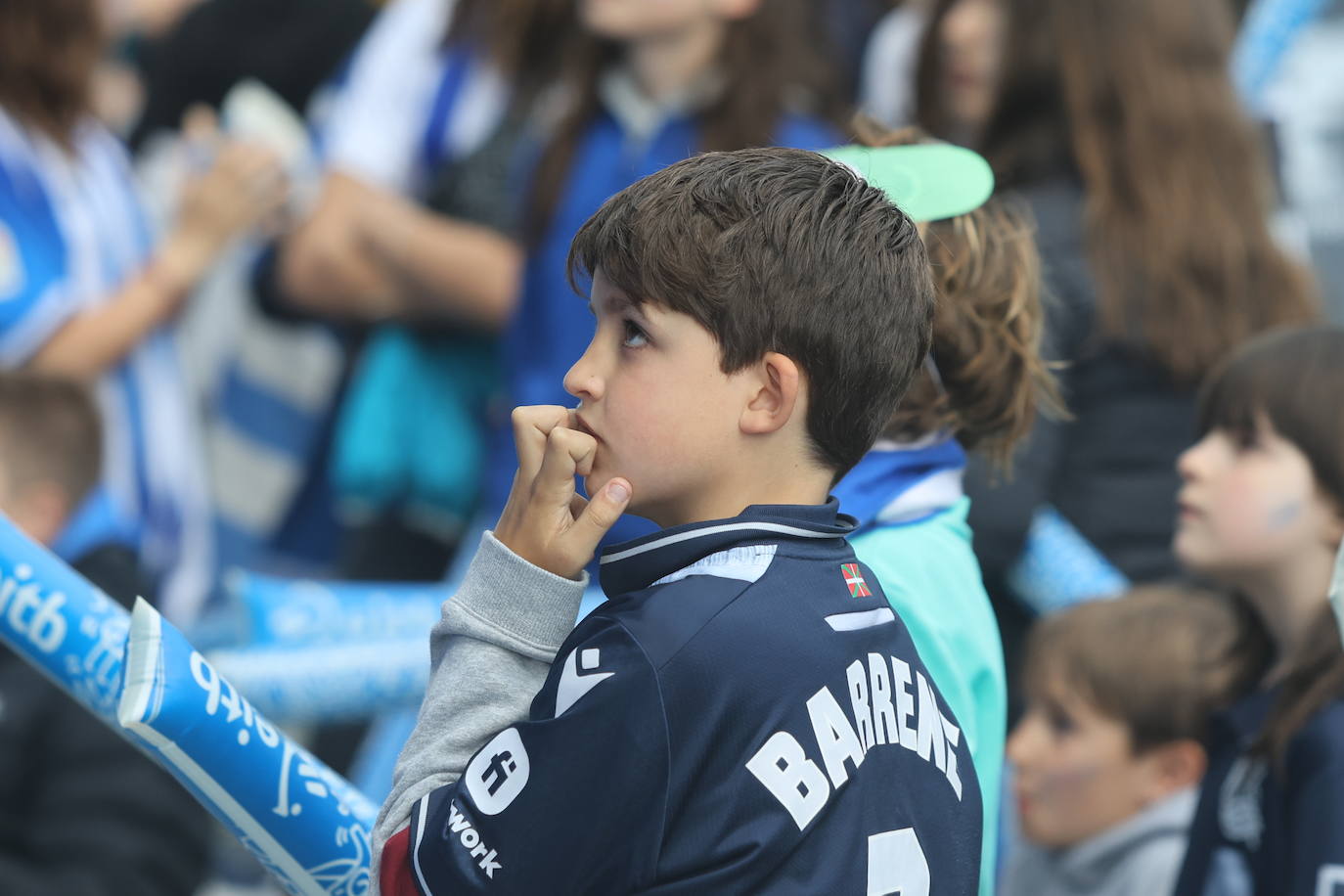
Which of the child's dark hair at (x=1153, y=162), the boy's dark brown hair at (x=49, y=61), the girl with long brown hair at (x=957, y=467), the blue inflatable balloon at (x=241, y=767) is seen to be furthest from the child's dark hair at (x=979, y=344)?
the boy's dark brown hair at (x=49, y=61)

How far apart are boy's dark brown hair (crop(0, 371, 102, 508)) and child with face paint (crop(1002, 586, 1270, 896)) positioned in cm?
172

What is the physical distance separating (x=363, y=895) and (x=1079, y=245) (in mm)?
1954

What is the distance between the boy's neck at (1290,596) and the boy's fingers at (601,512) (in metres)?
1.23

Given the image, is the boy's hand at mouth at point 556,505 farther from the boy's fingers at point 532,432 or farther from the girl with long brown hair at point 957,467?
the girl with long brown hair at point 957,467

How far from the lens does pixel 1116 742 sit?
9.37 feet

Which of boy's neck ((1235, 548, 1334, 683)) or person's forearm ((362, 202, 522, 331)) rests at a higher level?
person's forearm ((362, 202, 522, 331))

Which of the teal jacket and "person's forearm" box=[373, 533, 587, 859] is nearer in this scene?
"person's forearm" box=[373, 533, 587, 859]

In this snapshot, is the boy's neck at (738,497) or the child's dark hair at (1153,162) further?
the child's dark hair at (1153,162)

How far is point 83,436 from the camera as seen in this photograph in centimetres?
319

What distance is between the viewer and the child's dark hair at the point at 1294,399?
7.56ft

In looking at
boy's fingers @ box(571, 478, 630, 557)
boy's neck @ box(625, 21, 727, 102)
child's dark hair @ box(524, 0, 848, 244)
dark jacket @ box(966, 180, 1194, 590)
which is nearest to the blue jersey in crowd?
dark jacket @ box(966, 180, 1194, 590)

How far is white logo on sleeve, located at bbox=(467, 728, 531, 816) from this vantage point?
4.34ft

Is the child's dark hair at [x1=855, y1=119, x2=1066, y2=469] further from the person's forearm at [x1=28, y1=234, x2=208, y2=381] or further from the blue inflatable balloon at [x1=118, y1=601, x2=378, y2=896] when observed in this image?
the person's forearm at [x1=28, y1=234, x2=208, y2=381]

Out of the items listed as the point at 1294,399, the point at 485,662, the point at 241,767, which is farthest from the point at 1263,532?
the point at 241,767
